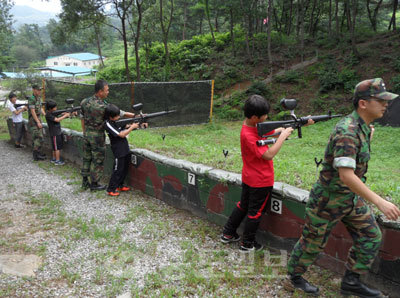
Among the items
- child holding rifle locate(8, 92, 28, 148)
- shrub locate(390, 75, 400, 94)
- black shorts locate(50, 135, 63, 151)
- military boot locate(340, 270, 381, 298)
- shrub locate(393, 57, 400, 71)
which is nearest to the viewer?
military boot locate(340, 270, 381, 298)

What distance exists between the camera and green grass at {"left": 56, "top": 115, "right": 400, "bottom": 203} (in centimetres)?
411

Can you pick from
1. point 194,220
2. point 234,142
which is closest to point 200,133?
point 234,142

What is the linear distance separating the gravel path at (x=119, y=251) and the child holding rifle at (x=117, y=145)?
26 cm

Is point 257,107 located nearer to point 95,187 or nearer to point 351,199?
point 351,199

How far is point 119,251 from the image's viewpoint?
3889 millimetres

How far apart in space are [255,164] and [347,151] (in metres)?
1.12

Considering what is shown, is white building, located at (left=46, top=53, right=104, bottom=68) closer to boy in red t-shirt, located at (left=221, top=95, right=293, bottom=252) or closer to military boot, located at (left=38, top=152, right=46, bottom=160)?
military boot, located at (left=38, top=152, right=46, bottom=160)

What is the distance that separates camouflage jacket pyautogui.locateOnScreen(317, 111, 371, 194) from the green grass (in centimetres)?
103

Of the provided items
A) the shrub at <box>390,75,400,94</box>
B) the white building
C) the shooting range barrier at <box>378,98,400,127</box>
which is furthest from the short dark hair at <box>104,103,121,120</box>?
the white building

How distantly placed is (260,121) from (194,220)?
6.31 ft

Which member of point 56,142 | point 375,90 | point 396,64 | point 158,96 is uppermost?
point 396,64

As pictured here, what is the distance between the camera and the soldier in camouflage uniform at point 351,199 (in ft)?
7.95

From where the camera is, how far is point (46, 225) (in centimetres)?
467

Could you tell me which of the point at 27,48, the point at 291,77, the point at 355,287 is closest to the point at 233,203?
the point at 355,287
